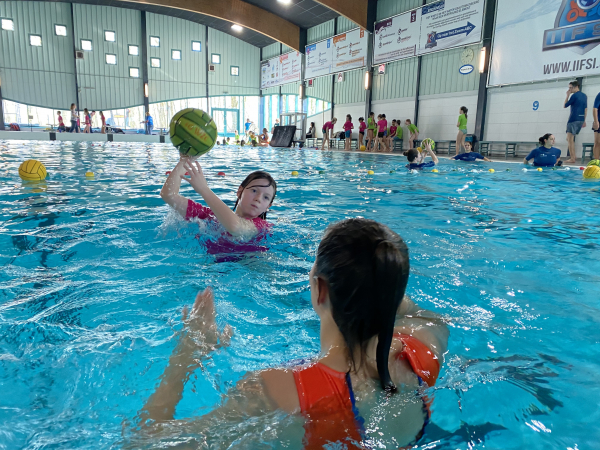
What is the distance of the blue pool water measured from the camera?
144cm

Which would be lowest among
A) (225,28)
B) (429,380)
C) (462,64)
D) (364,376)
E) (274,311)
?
(274,311)

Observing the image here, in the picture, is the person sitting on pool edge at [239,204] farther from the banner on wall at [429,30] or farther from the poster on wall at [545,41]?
the banner on wall at [429,30]

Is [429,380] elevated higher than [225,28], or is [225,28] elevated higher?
[225,28]

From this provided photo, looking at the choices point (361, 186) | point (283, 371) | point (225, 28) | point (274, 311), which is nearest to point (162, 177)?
point (361, 186)

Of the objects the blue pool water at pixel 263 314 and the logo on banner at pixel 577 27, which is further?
the logo on banner at pixel 577 27

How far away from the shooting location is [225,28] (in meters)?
29.4

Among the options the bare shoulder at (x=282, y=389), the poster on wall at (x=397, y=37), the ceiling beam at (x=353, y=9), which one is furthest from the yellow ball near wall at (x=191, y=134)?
the ceiling beam at (x=353, y=9)

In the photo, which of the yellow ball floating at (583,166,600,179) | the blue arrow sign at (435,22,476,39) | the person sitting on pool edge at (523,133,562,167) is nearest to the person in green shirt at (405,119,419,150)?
the blue arrow sign at (435,22,476,39)

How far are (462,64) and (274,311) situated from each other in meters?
16.5

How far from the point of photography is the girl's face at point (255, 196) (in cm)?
307

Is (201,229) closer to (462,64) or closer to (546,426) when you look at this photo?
(546,426)

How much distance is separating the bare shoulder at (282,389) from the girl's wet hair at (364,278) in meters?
0.21

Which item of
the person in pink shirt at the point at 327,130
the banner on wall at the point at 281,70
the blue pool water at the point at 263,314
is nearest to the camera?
the blue pool water at the point at 263,314

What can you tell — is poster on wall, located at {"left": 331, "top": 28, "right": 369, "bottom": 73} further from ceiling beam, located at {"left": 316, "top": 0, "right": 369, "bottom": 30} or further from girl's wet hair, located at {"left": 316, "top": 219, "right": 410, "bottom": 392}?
girl's wet hair, located at {"left": 316, "top": 219, "right": 410, "bottom": 392}
